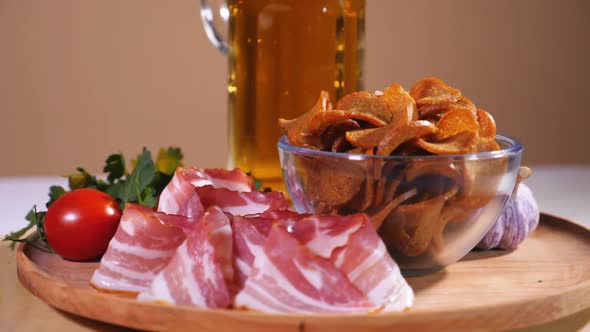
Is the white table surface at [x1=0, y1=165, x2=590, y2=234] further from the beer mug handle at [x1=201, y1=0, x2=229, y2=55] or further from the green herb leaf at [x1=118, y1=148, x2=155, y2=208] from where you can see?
the beer mug handle at [x1=201, y1=0, x2=229, y2=55]

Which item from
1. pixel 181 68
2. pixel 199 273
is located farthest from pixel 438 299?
Result: pixel 181 68

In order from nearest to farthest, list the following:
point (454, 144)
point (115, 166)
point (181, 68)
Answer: point (454, 144), point (115, 166), point (181, 68)

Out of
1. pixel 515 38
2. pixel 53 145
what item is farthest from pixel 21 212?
pixel 515 38

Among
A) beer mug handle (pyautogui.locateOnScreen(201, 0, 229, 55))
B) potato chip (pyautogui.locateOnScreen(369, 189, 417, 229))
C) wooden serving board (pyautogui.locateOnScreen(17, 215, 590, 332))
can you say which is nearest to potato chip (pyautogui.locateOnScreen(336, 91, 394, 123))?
potato chip (pyautogui.locateOnScreen(369, 189, 417, 229))

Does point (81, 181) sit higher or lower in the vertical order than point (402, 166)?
lower

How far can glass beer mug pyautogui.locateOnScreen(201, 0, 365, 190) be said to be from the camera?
159 centimetres

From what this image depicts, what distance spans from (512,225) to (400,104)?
334mm

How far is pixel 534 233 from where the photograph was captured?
1.43m

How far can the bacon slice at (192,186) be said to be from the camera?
47.2 inches

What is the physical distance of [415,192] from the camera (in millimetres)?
1023

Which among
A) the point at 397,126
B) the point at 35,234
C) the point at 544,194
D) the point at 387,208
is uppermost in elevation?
the point at 397,126

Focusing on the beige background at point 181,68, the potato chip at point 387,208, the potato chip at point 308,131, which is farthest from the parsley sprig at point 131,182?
the beige background at point 181,68

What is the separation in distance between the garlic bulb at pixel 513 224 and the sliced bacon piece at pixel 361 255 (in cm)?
33

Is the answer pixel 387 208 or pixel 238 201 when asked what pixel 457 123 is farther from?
pixel 238 201
